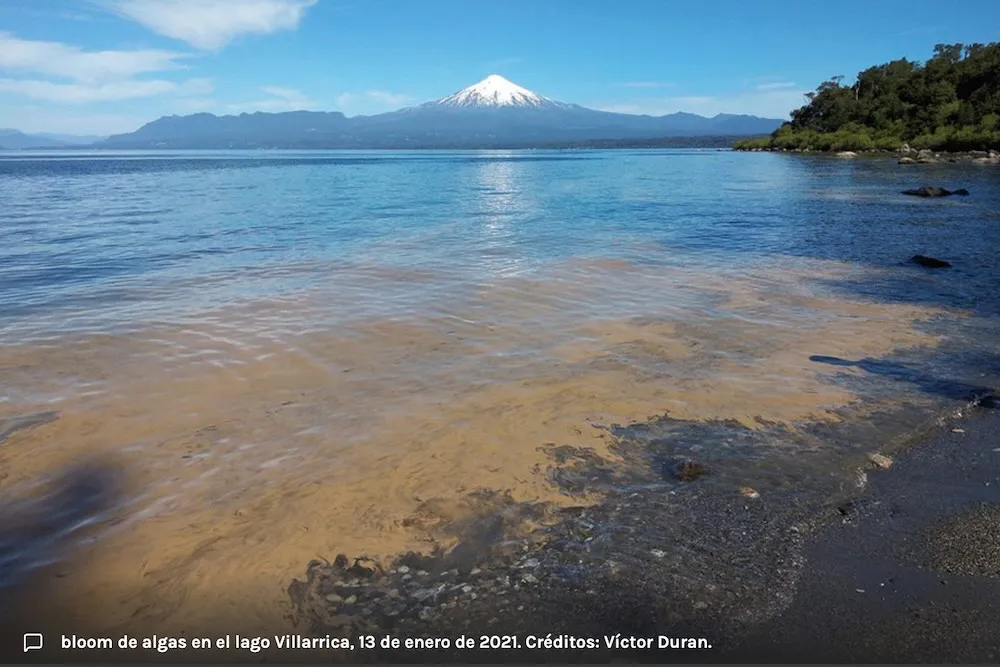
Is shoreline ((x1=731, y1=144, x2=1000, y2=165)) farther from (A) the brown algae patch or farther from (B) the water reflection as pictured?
(A) the brown algae patch

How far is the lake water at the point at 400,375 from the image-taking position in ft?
17.5

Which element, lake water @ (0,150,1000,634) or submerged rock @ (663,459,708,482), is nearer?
lake water @ (0,150,1000,634)

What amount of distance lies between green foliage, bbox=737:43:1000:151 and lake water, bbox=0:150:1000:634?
73.2 meters

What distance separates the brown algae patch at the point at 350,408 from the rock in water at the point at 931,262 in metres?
5.54

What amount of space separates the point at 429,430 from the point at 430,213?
24610 mm

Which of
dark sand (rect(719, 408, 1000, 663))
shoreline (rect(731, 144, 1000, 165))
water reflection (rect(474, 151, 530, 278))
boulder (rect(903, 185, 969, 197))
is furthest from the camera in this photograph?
shoreline (rect(731, 144, 1000, 165))

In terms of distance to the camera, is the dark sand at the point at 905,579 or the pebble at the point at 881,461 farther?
the pebble at the point at 881,461

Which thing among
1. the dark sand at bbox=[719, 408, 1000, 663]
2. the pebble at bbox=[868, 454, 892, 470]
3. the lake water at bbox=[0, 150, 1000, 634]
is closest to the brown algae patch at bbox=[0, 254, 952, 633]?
the lake water at bbox=[0, 150, 1000, 634]

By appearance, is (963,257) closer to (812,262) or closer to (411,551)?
(812,262)

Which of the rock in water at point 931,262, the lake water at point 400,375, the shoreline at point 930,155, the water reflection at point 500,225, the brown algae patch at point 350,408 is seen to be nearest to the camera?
the brown algae patch at point 350,408

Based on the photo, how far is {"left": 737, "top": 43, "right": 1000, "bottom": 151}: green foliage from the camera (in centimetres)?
7575

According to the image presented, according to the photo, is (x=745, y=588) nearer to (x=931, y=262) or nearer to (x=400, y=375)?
(x=400, y=375)

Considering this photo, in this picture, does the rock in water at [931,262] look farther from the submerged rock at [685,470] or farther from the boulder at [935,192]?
the boulder at [935,192]

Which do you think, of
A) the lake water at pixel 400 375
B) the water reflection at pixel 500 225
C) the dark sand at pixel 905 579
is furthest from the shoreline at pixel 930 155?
the dark sand at pixel 905 579
